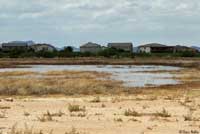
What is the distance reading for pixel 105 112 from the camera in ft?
56.4

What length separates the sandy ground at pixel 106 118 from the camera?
42.4 ft

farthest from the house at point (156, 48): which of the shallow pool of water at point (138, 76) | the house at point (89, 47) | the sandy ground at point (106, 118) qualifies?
the sandy ground at point (106, 118)

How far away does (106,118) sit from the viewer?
15.3m

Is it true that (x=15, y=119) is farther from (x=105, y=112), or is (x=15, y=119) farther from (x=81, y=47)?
(x=81, y=47)

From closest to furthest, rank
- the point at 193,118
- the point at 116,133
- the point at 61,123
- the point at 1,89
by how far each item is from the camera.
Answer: the point at 116,133 → the point at 61,123 → the point at 193,118 → the point at 1,89

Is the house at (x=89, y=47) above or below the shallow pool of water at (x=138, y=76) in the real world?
above

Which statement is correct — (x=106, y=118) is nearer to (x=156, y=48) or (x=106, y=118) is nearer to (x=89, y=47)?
(x=156, y=48)

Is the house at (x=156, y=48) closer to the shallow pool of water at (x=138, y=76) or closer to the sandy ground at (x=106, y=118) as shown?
the shallow pool of water at (x=138, y=76)

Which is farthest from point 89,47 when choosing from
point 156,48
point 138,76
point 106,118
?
point 106,118

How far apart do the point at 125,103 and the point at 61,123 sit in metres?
6.90

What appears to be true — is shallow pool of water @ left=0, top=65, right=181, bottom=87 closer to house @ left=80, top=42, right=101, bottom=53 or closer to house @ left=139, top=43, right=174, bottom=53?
house @ left=139, top=43, right=174, bottom=53

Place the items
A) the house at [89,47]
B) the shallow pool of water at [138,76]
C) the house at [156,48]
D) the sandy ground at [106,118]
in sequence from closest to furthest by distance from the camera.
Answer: the sandy ground at [106,118] → the shallow pool of water at [138,76] → the house at [156,48] → the house at [89,47]

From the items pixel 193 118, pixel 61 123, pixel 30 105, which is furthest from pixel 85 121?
pixel 30 105

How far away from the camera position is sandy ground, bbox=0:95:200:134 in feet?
42.4
